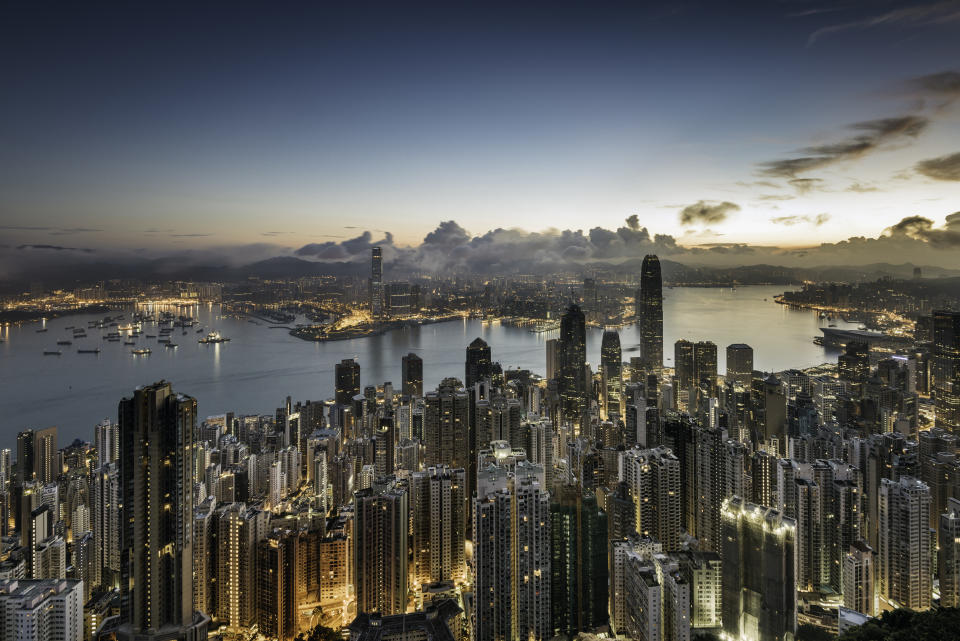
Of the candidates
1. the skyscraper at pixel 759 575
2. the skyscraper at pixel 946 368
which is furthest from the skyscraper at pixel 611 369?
the skyscraper at pixel 759 575

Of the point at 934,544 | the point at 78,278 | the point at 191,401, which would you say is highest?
the point at 78,278

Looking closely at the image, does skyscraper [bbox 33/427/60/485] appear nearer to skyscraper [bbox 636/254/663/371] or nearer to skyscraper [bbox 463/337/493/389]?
skyscraper [bbox 463/337/493/389]

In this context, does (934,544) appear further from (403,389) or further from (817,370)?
(403,389)

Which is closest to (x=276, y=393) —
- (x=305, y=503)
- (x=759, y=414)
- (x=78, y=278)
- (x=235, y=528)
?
(x=78, y=278)

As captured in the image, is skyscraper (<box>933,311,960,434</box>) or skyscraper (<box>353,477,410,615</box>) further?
skyscraper (<box>933,311,960,434</box>)

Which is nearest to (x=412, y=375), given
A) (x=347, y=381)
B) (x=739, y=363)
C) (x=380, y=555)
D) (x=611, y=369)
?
(x=347, y=381)

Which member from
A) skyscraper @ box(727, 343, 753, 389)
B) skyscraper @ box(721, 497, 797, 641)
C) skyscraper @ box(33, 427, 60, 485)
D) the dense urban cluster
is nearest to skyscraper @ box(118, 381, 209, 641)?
the dense urban cluster

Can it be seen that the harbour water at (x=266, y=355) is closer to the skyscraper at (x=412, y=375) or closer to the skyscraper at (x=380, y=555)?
the skyscraper at (x=412, y=375)
